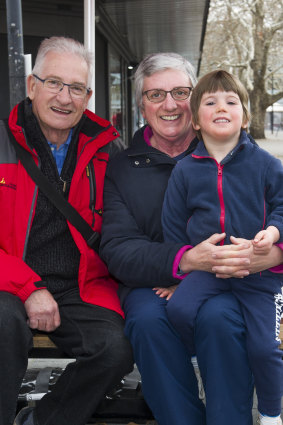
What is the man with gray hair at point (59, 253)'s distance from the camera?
245cm

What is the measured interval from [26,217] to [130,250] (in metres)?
0.53

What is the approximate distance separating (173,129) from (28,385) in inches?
61.5

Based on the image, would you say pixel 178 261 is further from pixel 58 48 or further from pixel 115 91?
pixel 115 91

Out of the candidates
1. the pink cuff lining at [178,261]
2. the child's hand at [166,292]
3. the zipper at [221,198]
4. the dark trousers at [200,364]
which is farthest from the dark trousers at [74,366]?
the zipper at [221,198]

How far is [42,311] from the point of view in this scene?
99.3 inches

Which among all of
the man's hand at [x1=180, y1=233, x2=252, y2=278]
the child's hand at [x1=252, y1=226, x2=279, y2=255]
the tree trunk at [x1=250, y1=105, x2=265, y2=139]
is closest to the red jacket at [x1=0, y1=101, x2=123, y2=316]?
the man's hand at [x1=180, y1=233, x2=252, y2=278]

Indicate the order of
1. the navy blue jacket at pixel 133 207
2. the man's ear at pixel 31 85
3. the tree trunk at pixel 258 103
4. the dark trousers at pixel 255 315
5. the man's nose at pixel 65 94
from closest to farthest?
1. the dark trousers at pixel 255 315
2. the navy blue jacket at pixel 133 207
3. the man's nose at pixel 65 94
4. the man's ear at pixel 31 85
5. the tree trunk at pixel 258 103

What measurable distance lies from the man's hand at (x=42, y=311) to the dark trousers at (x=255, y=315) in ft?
1.82

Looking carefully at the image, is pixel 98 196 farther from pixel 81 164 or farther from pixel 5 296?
pixel 5 296

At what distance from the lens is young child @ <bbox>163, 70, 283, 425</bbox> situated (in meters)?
2.22

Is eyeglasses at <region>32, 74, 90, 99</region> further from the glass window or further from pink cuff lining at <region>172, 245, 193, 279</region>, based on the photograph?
the glass window

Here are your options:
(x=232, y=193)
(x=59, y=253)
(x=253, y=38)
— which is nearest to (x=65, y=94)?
(x=59, y=253)

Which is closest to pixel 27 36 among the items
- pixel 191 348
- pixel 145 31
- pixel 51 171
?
pixel 145 31

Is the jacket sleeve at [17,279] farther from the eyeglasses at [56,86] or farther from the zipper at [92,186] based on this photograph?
the eyeglasses at [56,86]
